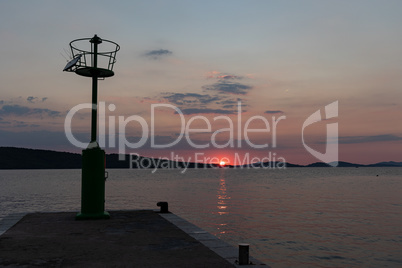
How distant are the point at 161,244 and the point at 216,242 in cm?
156

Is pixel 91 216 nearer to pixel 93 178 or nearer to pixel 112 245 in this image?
pixel 93 178

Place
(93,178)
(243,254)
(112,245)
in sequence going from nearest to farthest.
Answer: (243,254)
(112,245)
(93,178)

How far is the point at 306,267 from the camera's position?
52.4 feet

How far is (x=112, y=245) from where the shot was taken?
9938 millimetres

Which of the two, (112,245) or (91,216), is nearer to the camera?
(112,245)

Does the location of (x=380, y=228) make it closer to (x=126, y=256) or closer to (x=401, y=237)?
(x=401, y=237)

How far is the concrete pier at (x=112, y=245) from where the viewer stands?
822cm

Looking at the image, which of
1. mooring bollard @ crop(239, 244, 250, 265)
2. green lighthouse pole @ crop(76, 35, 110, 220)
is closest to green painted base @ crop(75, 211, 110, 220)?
green lighthouse pole @ crop(76, 35, 110, 220)

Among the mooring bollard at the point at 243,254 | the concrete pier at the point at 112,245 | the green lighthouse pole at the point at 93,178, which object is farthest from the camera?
the green lighthouse pole at the point at 93,178

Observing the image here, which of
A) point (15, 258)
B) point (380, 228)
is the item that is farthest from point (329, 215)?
point (15, 258)

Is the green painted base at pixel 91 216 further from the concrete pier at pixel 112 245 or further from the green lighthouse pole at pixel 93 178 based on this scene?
the concrete pier at pixel 112 245

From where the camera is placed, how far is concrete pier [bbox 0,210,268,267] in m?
8.22

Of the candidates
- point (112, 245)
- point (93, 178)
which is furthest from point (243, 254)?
point (93, 178)

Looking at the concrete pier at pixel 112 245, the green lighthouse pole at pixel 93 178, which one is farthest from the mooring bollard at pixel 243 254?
the green lighthouse pole at pixel 93 178
